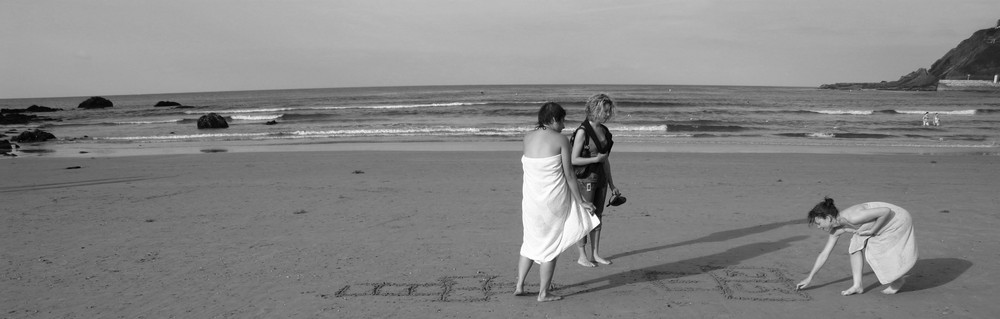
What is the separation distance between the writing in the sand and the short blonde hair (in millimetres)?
1397

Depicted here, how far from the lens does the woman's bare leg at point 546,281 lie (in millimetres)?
4707

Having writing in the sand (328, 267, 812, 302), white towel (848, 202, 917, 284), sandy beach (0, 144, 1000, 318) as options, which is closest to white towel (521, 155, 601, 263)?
sandy beach (0, 144, 1000, 318)

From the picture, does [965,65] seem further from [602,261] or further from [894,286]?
[602,261]

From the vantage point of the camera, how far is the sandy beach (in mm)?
4840

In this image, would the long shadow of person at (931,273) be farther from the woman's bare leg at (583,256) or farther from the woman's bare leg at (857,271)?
the woman's bare leg at (583,256)

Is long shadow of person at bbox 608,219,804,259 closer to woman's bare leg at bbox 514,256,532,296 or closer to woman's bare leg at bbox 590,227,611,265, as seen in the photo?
woman's bare leg at bbox 590,227,611,265

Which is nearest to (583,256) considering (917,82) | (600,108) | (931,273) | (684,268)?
(684,268)

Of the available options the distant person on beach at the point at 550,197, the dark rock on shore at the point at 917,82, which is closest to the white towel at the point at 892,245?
the distant person on beach at the point at 550,197

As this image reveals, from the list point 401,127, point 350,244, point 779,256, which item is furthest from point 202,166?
point 401,127

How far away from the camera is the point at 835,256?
6125mm

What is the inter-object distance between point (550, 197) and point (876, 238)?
98.2 inches

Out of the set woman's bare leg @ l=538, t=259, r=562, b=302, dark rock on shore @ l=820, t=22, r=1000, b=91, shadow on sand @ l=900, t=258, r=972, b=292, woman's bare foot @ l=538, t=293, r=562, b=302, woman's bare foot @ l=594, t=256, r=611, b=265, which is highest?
dark rock on shore @ l=820, t=22, r=1000, b=91

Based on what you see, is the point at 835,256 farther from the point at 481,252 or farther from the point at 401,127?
the point at 401,127

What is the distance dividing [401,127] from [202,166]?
15854mm
